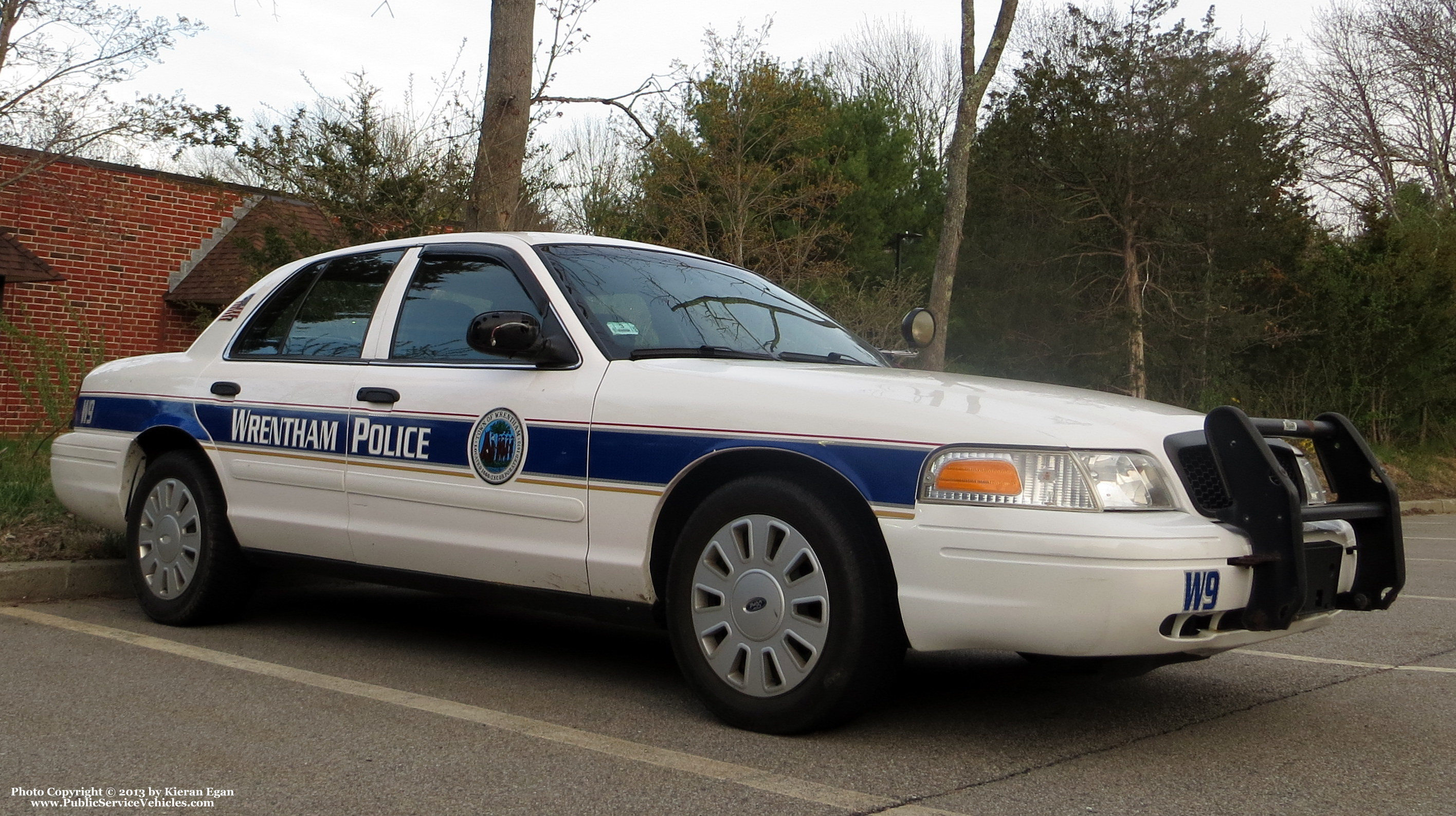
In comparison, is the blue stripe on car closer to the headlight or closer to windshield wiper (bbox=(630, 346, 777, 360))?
the headlight

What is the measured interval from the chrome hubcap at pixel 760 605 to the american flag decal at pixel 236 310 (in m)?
2.93

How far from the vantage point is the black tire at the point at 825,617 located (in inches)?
146

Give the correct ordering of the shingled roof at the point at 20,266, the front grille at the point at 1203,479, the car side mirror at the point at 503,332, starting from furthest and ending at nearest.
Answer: the shingled roof at the point at 20,266 < the car side mirror at the point at 503,332 < the front grille at the point at 1203,479

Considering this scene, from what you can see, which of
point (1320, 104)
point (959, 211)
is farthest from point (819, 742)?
point (1320, 104)

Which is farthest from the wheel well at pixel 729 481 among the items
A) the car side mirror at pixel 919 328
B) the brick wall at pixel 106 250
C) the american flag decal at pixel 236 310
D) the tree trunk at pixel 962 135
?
the brick wall at pixel 106 250

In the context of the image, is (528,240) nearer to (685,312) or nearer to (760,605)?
(685,312)

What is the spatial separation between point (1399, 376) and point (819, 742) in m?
21.2

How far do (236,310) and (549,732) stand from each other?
296 centimetres

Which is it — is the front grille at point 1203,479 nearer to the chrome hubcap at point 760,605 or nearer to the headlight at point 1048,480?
the headlight at point 1048,480

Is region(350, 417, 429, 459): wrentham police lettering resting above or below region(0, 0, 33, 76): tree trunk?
below

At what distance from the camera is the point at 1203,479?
3.72 meters

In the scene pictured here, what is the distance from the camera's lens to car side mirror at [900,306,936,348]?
5.61 metres

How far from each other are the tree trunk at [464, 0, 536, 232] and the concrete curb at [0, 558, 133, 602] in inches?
166

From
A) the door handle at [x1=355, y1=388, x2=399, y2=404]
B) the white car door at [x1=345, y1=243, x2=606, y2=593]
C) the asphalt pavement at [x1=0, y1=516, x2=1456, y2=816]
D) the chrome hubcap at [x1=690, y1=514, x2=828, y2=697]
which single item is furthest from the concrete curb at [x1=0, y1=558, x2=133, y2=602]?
the chrome hubcap at [x1=690, y1=514, x2=828, y2=697]
